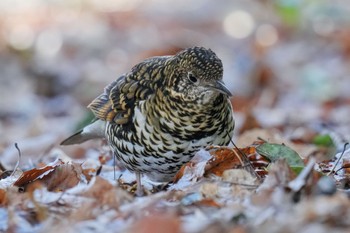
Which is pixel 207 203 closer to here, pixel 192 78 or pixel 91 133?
pixel 192 78

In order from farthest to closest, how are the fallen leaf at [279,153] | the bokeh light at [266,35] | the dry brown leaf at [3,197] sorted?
the bokeh light at [266,35]
the fallen leaf at [279,153]
the dry brown leaf at [3,197]

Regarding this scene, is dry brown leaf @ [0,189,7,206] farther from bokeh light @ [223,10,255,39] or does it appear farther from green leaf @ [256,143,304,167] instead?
bokeh light @ [223,10,255,39]

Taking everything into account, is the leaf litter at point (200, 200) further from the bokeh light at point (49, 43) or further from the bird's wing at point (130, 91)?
the bokeh light at point (49, 43)

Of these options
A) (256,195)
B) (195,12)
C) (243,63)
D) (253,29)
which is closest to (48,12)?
(195,12)

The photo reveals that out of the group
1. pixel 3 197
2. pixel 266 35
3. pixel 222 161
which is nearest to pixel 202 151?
pixel 222 161

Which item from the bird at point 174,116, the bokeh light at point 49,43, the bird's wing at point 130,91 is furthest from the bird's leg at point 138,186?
the bokeh light at point 49,43

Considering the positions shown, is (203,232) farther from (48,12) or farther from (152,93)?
(48,12)
